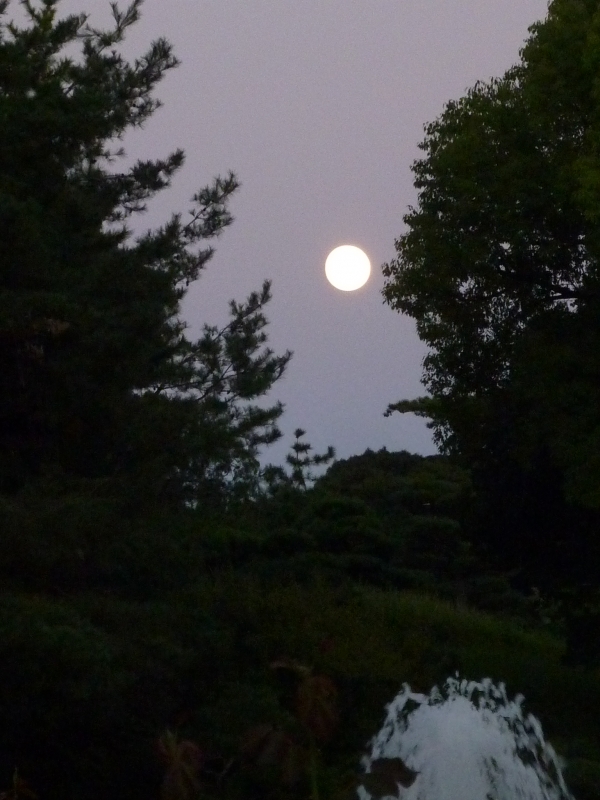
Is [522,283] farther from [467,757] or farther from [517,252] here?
[467,757]

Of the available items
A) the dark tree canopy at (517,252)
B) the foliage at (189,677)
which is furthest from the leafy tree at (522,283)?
the foliage at (189,677)

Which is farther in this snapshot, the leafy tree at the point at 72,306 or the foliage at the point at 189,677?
the leafy tree at the point at 72,306

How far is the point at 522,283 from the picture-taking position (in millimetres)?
14414

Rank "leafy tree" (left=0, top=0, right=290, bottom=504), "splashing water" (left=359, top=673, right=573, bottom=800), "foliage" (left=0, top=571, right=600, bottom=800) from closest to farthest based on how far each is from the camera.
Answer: "splashing water" (left=359, top=673, right=573, bottom=800) → "foliage" (left=0, top=571, right=600, bottom=800) → "leafy tree" (left=0, top=0, right=290, bottom=504)

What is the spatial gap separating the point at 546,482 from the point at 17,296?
644 centimetres

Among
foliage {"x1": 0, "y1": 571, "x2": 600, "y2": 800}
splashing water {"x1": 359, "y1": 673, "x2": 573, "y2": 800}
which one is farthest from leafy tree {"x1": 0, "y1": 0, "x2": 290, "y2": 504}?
splashing water {"x1": 359, "y1": 673, "x2": 573, "y2": 800}

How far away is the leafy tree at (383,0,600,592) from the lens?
13516 millimetres

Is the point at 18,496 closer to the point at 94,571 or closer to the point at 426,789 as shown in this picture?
the point at 94,571

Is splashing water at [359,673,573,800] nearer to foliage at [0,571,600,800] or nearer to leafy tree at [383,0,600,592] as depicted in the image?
foliage at [0,571,600,800]

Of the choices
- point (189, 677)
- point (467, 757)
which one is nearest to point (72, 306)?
point (189, 677)

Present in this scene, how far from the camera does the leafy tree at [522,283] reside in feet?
44.3

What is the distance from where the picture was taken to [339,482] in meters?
35.2

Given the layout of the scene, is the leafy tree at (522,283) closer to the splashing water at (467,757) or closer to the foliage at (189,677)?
the foliage at (189,677)

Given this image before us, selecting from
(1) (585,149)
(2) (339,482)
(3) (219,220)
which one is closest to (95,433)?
(1) (585,149)
